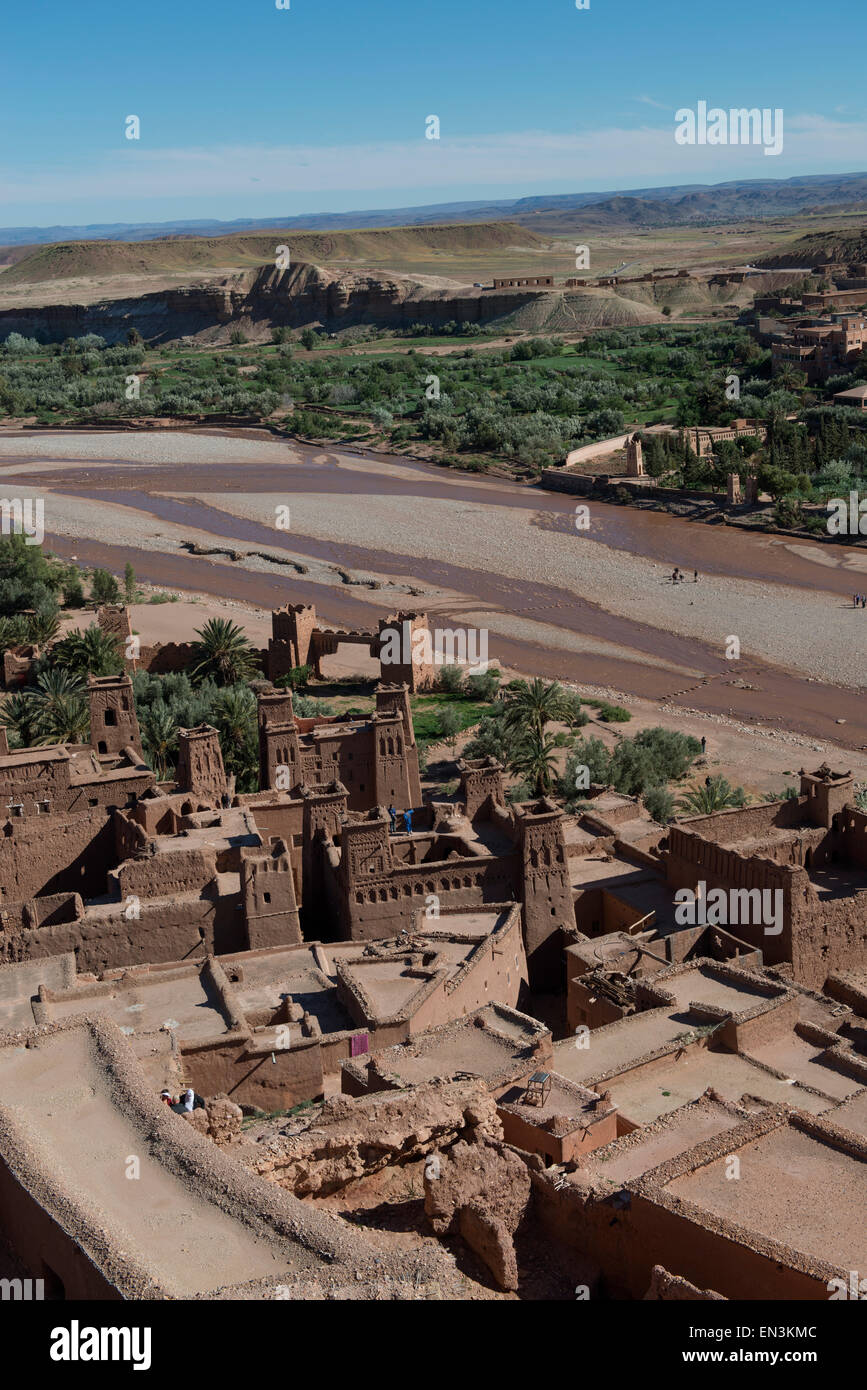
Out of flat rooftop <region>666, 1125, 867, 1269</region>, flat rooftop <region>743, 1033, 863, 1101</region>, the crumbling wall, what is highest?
the crumbling wall

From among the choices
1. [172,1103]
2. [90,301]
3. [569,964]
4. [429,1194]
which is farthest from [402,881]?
[90,301]

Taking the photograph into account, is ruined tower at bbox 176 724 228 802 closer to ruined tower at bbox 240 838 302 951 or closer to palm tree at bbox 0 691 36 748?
ruined tower at bbox 240 838 302 951

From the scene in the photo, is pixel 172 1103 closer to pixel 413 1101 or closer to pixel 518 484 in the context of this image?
pixel 413 1101

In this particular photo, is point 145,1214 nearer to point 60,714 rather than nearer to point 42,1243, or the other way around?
point 42,1243

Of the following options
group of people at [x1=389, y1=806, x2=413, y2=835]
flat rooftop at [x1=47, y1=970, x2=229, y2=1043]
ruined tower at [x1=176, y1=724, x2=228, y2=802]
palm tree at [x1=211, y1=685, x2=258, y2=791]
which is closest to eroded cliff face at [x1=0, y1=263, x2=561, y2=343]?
palm tree at [x1=211, y1=685, x2=258, y2=791]

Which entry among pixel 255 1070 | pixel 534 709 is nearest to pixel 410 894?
pixel 255 1070

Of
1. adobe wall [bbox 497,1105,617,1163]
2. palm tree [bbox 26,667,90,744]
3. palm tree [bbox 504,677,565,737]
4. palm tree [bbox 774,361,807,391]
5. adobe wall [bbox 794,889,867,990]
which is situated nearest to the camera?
adobe wall [bbox 497,1105,617,1163]
